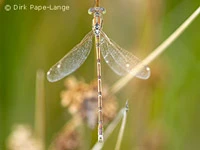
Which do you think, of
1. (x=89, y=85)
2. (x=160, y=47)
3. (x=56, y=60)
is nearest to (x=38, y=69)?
(x=56, y=60)

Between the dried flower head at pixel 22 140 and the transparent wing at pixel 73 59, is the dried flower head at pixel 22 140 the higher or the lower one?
the lower one

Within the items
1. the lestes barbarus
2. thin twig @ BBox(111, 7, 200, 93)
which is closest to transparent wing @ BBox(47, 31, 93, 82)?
the lestes barbarus

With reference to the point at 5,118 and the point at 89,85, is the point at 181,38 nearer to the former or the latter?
the point at 89,85

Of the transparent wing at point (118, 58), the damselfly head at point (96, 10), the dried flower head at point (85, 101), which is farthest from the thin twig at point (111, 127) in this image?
the damselfly head at point (96, 10)

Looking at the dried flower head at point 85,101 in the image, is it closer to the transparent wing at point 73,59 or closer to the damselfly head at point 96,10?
the transparent wing at point 73,59

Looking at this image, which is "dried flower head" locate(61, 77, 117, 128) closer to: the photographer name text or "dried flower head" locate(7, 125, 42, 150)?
"dried flower head" locate(7, 125, 42, 150)

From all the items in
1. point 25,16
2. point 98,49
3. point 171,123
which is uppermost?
point 25,16
